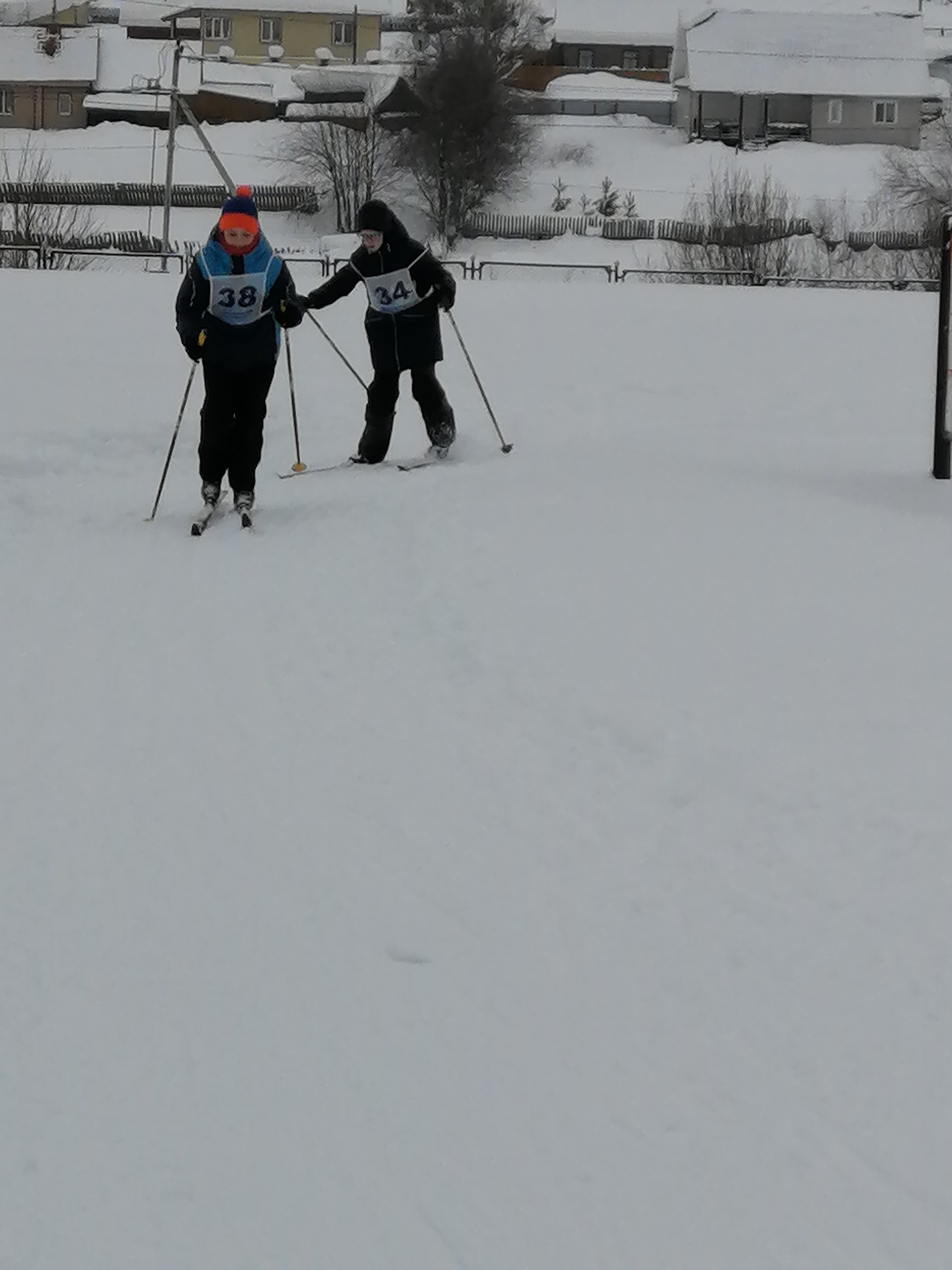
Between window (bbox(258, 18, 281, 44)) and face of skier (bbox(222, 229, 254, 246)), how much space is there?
240ft

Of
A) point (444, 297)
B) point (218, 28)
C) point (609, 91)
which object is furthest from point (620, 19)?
point (444, 297)

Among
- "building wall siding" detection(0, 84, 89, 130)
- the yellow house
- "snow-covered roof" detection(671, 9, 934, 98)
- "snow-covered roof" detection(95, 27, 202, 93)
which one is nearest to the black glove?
"snow-covered roof" detection(671, 9, 934, 98)

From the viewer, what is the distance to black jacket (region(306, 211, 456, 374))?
31.5 ft

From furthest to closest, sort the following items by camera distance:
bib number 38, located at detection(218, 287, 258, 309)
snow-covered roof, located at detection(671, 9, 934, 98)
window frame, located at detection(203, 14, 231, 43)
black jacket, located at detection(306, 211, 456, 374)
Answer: window frame, located at detection(203, 14, 231, 43) → snow-covered roof, located at detection(671, 9, 934, 98) → black jacket, located at detection(306, 211, 456, 374) → bib number 38, located at detection(218, 287, 258, 309)

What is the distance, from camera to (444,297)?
9.62 metres

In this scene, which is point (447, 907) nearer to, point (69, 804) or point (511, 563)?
point (69, 804)

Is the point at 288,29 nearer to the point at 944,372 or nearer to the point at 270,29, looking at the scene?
the point at 270,29

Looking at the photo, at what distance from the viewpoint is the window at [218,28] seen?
76.1 metres

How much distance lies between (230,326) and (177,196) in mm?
42849

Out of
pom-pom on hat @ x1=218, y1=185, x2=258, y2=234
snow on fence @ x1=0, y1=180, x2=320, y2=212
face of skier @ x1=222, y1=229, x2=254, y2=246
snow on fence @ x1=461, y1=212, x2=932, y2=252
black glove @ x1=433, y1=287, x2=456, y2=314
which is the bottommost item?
black glove @ x1=433, y1=287, x2=456, y2=314

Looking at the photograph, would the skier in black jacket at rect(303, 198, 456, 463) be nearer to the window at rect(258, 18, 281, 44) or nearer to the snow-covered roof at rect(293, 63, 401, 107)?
the snow-covered roof at rect(293, 63, 401, 107)

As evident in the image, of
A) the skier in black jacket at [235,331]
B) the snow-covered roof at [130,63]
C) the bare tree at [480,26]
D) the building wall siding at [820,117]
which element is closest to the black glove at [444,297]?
the skier in black jacket at [235,331]

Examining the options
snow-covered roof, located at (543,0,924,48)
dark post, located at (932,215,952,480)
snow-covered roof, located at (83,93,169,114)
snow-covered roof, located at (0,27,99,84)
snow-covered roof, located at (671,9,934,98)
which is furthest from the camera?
snow-covered roof, located at (543,0,924,48)

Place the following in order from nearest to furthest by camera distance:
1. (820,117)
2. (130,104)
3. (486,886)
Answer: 1. (486,886)
2. (820,117)
3. (130,104)
